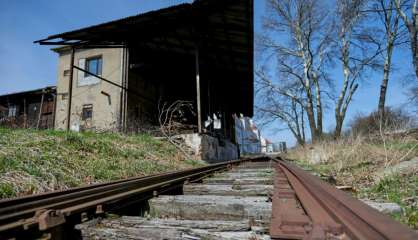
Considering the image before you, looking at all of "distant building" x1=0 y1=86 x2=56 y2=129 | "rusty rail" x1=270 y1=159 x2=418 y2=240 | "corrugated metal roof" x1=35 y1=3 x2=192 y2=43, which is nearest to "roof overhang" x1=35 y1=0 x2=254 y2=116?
"corrugated metal roof" x1=35 y1=3 x2=192 y2=43

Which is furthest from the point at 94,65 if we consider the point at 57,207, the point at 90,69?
the point at 57,207

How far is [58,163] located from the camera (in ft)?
12.2

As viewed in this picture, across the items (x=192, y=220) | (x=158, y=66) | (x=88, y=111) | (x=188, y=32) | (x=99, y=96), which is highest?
(x=188, y=32)

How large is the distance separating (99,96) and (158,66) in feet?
12.7

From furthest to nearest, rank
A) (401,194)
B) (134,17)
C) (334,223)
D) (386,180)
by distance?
(134,17) < (386,180) < (401,194) < (334,223)

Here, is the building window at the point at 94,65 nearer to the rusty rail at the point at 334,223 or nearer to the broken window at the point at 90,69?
the broken window at the point at 90,69

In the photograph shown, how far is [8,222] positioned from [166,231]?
0.68 meters

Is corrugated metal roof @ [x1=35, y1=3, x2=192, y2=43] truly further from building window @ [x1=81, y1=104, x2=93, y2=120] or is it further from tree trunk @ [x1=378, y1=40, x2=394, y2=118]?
tree trunk @ [x1=378, y1=40, x2=394, y2=118]

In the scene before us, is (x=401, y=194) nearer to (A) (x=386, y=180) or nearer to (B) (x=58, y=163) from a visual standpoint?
(A) (x=386, y=180)

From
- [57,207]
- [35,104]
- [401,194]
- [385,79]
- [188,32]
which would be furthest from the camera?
[35,104]

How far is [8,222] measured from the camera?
1264 millimetres

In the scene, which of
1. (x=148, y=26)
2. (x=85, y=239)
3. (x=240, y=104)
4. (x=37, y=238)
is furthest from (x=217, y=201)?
(x=240, y=104)

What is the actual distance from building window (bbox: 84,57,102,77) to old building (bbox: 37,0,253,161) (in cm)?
6

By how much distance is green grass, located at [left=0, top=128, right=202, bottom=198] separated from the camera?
2.93 m
